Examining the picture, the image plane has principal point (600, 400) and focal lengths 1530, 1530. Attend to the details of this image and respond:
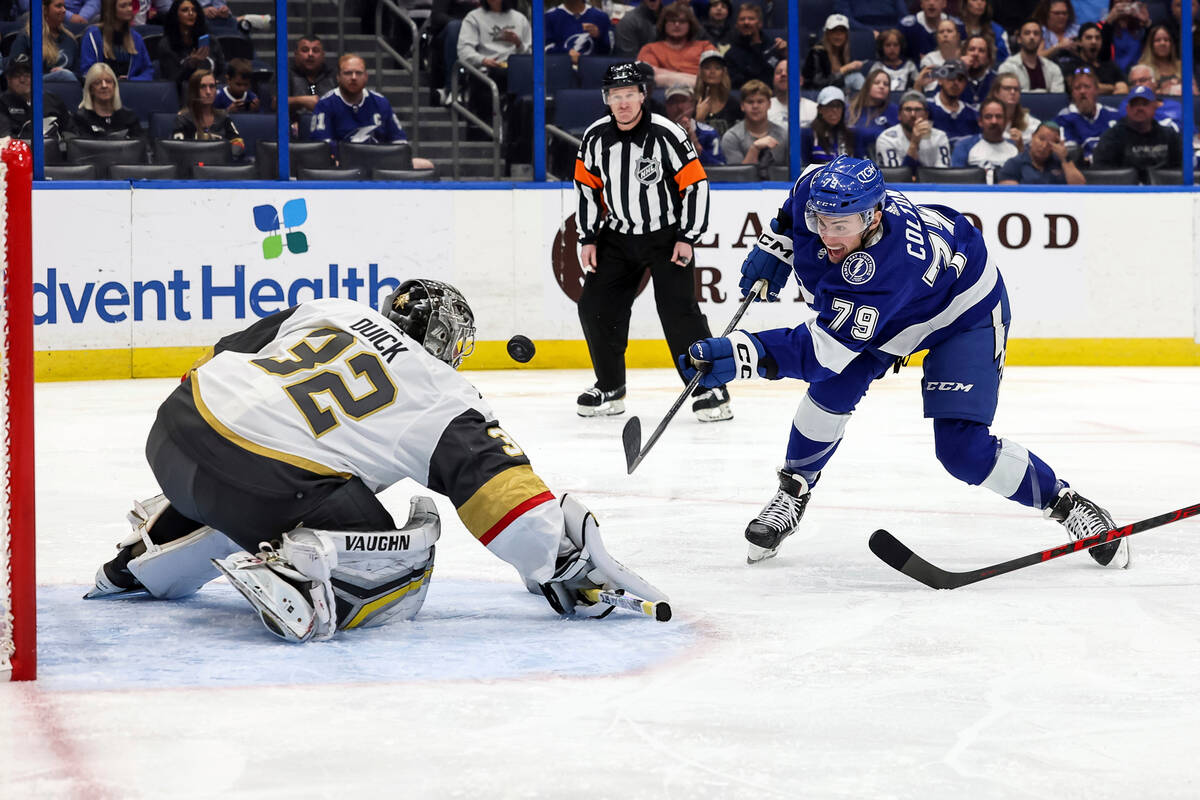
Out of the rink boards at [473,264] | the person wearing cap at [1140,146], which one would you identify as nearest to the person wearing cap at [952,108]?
the rink boards at [473,264]

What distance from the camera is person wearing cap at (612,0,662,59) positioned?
795cm

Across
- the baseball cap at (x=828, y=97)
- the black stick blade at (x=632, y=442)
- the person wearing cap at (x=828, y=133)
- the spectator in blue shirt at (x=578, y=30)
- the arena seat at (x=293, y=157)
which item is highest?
the spectator in blue shirt at (x=578, y=30)

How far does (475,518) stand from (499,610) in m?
0.38

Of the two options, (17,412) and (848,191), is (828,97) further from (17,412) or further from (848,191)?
(17,412)

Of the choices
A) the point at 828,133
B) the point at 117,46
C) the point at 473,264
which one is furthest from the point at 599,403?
the point at 117,46

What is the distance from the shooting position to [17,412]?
2.05 m

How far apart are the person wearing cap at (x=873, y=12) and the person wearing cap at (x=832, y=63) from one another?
21 centimetres

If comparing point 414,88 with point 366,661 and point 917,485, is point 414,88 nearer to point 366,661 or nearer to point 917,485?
point 917,485

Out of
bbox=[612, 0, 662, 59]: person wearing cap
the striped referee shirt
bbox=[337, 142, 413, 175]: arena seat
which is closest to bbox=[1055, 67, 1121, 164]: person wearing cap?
bbox=[612, 0, 662, 59]: person wearing cap

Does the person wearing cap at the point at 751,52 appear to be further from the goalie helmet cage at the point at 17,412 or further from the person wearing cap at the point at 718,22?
the goalie helmet cage at the point at 17,412

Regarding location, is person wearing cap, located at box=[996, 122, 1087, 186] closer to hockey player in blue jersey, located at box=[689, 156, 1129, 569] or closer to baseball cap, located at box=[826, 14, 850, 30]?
baseball cap, located at box=[826, 14, 850, 30]

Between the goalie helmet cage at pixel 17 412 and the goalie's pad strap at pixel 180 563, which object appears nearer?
the goalie helmet cage at pixel 17 412

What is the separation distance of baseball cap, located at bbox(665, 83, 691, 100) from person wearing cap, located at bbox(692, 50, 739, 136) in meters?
0.04

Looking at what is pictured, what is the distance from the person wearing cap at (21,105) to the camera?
258 inches
